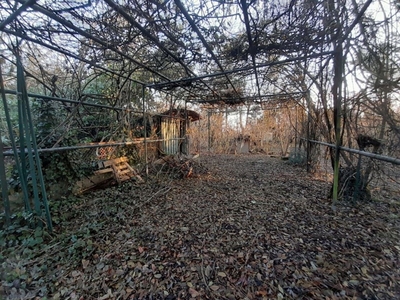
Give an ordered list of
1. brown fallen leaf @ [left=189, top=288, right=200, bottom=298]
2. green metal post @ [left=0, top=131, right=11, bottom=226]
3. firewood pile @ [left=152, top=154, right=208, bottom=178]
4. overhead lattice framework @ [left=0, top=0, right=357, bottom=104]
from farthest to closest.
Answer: firewood pile @ [left=152, top=154, right=208, bottom=178]
green metal post @ [left=0, top=131, right=11, bottom=226]
overhead lattice framework @ [left=0, top=0, right=357, bottom=104]
brown fallen leaf @ [left=189, top=288, right=200, bottom=298]

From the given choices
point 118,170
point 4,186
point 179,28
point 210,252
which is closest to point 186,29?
point 179,28

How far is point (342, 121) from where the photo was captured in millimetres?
2707

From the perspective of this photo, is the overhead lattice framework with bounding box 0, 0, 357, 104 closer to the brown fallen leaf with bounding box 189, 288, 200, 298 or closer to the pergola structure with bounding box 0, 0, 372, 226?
the pergola structure with bounding box 0, 0, 372, 226

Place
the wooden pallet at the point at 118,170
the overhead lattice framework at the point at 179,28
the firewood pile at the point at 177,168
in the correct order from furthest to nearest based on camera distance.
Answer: the firewood pile at the point at 177,168 < the wooden pallet at the point at 118,170 < the overhead lattice framework at the point at 179,28

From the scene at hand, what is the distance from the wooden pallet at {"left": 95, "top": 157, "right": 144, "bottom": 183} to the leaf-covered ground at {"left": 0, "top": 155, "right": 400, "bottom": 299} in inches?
36.2

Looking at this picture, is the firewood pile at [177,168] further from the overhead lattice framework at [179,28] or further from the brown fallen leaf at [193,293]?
the brown fallen leaf at [193,293]

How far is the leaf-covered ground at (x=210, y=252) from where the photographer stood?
1.40 meters

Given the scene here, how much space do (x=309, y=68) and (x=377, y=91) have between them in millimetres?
1684

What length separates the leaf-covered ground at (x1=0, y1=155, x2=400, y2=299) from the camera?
140 cm

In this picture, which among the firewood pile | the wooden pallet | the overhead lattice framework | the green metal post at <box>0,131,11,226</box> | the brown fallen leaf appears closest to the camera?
the brown fallen leaf

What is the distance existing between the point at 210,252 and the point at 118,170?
118 inches

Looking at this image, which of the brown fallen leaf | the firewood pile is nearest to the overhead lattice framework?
the brown fallen leaf

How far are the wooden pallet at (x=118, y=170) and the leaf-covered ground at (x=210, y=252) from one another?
0.92 metres

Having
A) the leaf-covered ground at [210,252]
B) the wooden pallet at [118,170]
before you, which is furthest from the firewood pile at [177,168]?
the leaf-covered ground at [210,252]
